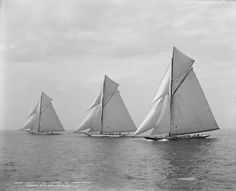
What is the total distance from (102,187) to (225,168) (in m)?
18.6

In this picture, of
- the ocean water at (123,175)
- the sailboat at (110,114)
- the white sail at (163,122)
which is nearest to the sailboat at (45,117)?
the sailboat at (110,114)

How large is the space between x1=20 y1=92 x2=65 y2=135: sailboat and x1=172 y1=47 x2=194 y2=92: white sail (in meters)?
64.9

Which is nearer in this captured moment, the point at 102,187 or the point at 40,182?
the point at 102,187

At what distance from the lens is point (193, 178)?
3509 cm

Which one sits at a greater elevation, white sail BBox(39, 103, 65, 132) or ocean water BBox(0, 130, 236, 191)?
white sail BBox(39, 103, 65, 132)

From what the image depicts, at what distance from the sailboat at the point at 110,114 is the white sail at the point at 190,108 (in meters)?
27.2

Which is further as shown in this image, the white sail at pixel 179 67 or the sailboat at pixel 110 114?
the sailboat at pixel 110 114

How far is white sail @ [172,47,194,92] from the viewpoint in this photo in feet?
268

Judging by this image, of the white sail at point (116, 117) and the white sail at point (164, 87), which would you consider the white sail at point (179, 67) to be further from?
the white sail at point (116, 117)

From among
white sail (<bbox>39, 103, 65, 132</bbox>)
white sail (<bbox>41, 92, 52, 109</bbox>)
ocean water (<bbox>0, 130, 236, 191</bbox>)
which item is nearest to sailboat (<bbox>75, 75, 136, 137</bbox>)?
white sail (<bbox>39, 103, 65, 132</bbox>)

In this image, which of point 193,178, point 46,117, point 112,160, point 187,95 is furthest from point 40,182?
point 46,117

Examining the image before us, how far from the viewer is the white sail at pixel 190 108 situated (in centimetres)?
7950

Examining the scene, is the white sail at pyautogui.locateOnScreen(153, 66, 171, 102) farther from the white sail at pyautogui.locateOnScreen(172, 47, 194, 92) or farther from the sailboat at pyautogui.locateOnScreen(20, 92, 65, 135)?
the sailboat at pyautogui.locateOnScreen(20, 92, 65, 135)

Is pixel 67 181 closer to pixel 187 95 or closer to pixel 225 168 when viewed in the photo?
pixel 225 168
